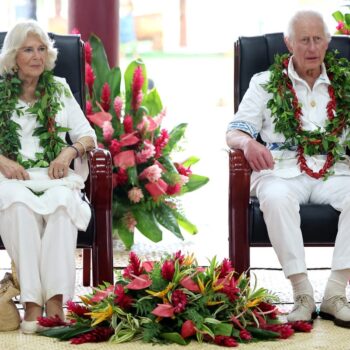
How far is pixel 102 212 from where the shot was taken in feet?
13.7

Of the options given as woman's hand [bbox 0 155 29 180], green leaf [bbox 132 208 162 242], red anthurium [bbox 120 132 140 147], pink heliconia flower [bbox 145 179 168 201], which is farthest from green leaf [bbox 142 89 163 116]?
woman's hand [bbox 0 155 29 180]

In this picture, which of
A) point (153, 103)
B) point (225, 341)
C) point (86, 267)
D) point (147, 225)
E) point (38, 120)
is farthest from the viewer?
point (153, 103)

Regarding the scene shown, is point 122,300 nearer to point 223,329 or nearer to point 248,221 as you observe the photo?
point 223,329

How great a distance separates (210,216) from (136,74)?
59.3 inches

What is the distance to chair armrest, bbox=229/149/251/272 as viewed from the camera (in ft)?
13.5

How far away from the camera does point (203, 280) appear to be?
3896 mm

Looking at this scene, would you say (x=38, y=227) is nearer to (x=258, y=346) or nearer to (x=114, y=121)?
(x=258, y=346)

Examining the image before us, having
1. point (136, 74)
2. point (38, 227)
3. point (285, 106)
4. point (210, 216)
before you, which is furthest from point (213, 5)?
point (38, 227)

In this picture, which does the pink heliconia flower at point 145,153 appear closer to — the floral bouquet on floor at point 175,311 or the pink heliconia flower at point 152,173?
the pink heliconia flower at point 152,173

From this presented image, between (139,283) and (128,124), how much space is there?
1581 mm

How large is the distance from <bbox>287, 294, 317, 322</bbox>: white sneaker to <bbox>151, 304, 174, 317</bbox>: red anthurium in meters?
0.50

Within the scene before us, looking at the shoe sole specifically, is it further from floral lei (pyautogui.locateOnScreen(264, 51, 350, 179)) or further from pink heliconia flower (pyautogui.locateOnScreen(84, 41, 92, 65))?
pink heliconia flower (pyautogui.locateOnScreen(84, 41, 92, 65))

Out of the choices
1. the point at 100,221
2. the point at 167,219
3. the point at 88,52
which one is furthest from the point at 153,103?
the point at 100,221

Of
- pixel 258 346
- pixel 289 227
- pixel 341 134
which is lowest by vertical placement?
pixel 258 346
